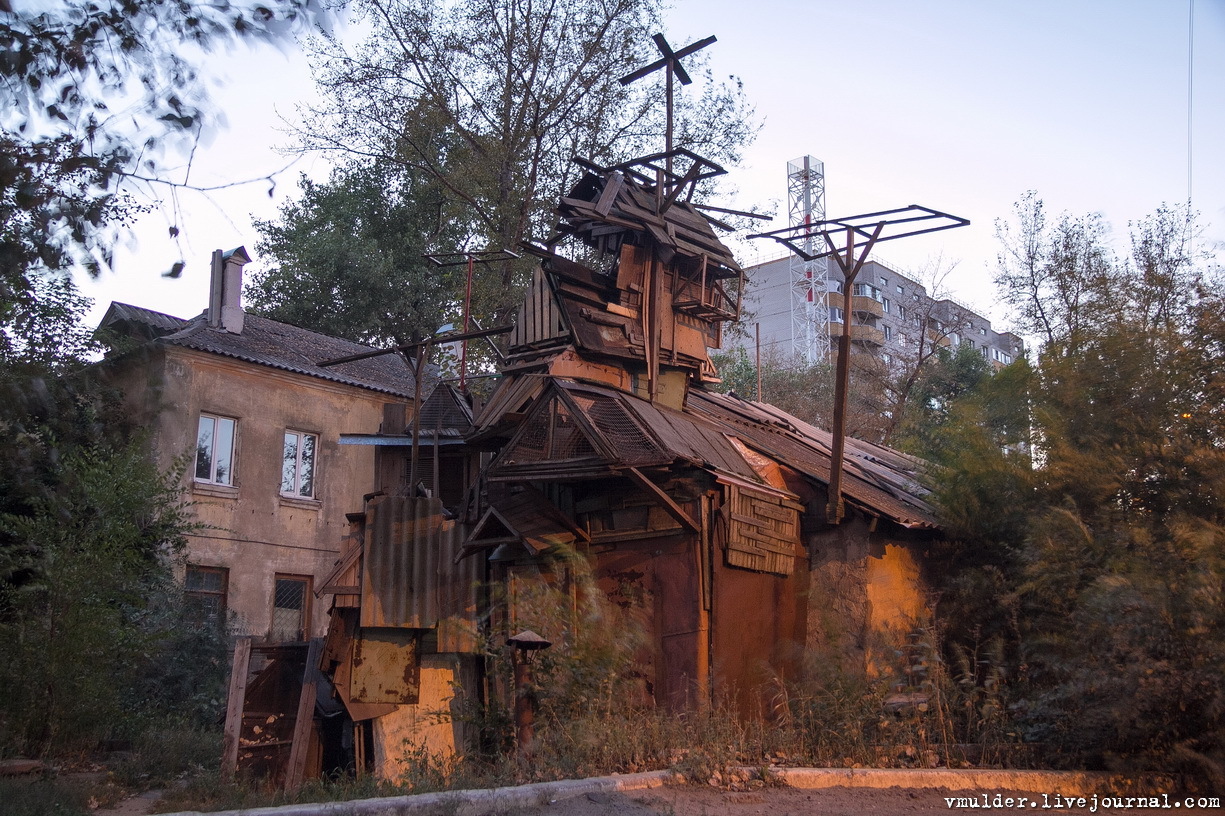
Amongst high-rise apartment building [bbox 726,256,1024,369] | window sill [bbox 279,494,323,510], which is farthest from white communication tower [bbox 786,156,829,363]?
window sill [bbox 279,494,323,510]

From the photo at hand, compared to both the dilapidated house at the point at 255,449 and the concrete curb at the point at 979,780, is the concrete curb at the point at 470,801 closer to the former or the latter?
the concrete curb at the point at 979,780

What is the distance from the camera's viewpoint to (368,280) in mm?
33000

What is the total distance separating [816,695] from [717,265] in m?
6.43

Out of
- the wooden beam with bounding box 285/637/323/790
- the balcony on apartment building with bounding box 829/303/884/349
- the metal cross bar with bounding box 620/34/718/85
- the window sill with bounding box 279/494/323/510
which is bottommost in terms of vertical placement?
the wooden beam with bounding box 285/637/323/790

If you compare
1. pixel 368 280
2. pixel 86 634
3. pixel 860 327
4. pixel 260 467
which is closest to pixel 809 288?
pixel 860 327

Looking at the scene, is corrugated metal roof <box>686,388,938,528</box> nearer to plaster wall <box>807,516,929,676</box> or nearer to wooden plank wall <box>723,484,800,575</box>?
plaster wall <box>807,516,929,676</box>

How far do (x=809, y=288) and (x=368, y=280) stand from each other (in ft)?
74.5

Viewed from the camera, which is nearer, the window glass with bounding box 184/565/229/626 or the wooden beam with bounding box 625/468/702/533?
the wooden beam with bounding box 625/468/702/533

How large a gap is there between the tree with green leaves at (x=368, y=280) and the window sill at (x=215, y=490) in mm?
10547

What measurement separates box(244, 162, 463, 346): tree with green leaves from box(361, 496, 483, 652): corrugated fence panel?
18.1 metres

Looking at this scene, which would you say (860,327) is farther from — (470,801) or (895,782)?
(470,801)

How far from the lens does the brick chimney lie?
944 inches

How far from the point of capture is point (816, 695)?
10820 millimetres

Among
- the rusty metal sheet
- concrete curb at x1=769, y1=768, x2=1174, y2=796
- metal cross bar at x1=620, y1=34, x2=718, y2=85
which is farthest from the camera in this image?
metal cross bar at x1=620, y1=34, x2=718, y2=85
